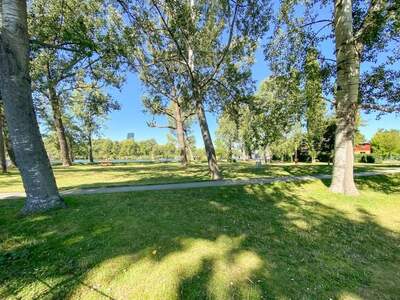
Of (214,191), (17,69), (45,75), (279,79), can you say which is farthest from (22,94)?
(45,75)

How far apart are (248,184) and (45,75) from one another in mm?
16391

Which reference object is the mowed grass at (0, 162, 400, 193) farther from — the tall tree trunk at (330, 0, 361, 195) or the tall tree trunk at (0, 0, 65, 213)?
the tall tree trunk at (330, 0, 361, 195)

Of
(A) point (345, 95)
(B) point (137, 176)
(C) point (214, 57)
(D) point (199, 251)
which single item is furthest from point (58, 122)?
(A) point (345, 95)

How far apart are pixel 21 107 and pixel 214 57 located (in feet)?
29.9

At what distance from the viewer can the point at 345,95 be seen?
7949 mm

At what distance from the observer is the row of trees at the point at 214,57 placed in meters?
5.40

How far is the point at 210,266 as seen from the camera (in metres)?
3.23

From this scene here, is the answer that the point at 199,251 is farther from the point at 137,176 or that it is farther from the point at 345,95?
the point at 137,176

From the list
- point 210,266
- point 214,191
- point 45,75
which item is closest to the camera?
point 210,266

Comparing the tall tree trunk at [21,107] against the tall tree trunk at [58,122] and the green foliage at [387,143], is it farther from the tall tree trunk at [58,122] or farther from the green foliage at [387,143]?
the green foliage at [387,143]

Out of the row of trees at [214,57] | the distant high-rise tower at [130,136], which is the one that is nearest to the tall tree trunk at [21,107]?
the row of trees at [214,57]

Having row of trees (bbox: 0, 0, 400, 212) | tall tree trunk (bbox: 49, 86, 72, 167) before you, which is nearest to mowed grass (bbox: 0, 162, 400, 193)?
row of trees (bbox: 0, 0, 400, 212)

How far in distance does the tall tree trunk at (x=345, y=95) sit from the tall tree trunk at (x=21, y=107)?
895 cm

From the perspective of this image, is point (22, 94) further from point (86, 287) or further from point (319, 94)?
point (319, 94)
